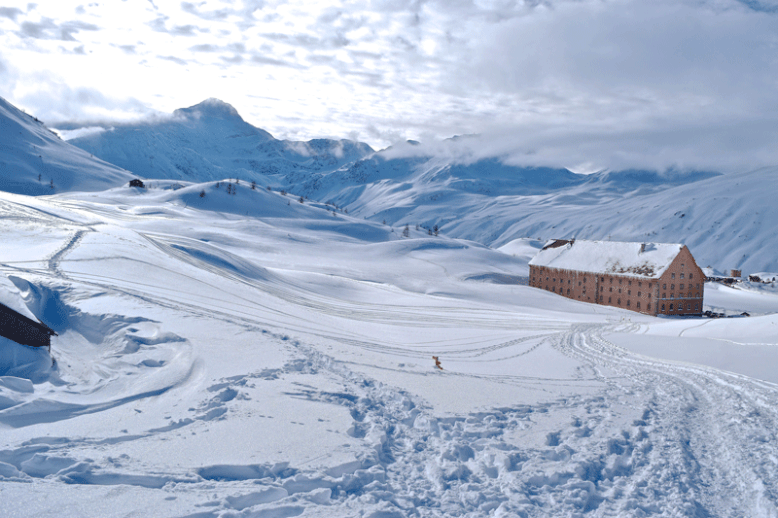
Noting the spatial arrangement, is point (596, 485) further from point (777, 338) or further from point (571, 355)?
point (777, 338)

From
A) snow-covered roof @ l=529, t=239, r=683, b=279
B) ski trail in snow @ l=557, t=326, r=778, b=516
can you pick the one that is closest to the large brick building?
snow-covered roof @ l=529, t=239, r=683, b=279

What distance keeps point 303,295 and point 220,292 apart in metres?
11.7

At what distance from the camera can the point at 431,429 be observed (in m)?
10.5

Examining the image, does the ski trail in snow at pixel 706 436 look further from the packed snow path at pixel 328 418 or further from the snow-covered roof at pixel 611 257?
the snow-covered roof at pixel 611 257

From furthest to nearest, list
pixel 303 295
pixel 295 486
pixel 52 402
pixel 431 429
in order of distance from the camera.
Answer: pixel 303 295 < pixel 431 429 < pixel 52 402 < pixel 295 486

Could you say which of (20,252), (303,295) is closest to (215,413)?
(20,252)

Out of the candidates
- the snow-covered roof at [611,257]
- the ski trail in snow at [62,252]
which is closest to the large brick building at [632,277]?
the snow-covered roof at [611,257]

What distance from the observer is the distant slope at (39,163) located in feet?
415

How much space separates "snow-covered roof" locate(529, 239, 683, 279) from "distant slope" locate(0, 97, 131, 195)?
127 m

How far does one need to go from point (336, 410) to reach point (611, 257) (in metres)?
51.6

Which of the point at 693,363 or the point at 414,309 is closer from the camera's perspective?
the point at 693,363

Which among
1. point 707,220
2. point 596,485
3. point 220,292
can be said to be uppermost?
point 707,220

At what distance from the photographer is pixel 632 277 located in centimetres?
5047

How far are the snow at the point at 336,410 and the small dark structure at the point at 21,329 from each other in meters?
0.32
